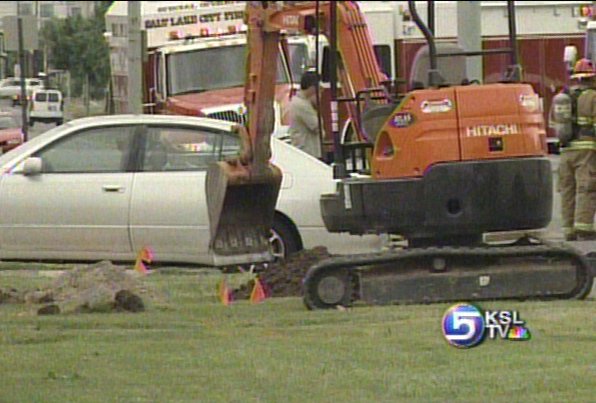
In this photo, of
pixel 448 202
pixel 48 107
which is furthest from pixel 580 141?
pixel 48 107

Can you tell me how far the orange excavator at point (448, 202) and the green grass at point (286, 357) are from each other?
0.77ft

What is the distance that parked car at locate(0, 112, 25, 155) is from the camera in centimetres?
1981

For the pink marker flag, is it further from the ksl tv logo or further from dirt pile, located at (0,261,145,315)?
the ksl tv logo

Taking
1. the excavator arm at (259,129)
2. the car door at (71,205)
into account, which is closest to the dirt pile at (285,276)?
the excavator arm at (259,129)

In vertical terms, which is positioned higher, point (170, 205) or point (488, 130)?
point (488, 130)

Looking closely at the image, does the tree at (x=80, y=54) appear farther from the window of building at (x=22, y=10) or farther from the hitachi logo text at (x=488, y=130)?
the hitachi logo text at (x=488, y=130)

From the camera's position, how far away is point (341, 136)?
11.5m

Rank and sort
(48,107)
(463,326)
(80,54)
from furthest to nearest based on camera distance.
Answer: (80,54) < (48,107) < (463,326)

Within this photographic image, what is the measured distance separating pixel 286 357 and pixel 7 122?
1279cm

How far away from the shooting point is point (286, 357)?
28.2 ft

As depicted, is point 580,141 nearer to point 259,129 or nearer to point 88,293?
point 259,129

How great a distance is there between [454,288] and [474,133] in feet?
3.81

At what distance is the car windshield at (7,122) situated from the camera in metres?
19.6

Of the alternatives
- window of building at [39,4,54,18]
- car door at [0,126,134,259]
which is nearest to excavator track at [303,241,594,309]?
car door at [0,126,134,259]
